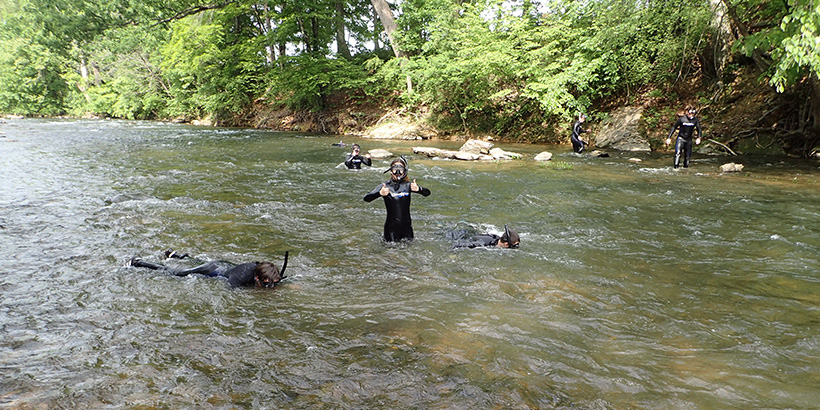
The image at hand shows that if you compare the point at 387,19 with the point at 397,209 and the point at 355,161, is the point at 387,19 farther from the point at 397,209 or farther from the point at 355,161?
the point at 397,209

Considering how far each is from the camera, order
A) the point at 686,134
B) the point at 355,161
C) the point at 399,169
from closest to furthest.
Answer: the point at 399,169
the point at 686,134
the point at 355,161

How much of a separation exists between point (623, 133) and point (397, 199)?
53.6 ft

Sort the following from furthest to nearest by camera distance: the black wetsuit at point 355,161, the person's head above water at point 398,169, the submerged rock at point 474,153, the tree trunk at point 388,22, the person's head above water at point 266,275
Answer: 1. the tree trunk at point 388,22
2. the submerged rock at point 474,153
3. the black wetsuit at point 355,161
4. the person's head above water at point 398,169
5. the person's head above water at point 266,275

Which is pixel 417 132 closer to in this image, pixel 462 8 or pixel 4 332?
pixel 462 8

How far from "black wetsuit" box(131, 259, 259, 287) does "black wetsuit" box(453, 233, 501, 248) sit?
118 inches

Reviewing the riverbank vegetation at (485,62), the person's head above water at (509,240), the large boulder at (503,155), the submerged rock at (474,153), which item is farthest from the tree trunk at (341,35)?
the person's head above water at (509,240)

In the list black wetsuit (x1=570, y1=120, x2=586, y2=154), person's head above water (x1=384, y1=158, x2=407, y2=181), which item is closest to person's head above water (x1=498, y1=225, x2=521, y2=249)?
person's head above water (x1=384, y1=158, x2=407, y2=181)

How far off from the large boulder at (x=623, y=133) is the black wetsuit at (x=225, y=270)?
1828cm

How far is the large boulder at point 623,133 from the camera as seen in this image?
1978 centimetres

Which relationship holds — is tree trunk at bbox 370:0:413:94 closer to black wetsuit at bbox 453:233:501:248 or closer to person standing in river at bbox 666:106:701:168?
person standing in river at bbox 666:106:701:168

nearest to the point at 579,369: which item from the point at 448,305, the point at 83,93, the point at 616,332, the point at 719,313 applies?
the point at 616,332

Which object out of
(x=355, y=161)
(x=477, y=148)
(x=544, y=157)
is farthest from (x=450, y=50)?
(x=355, y=161)

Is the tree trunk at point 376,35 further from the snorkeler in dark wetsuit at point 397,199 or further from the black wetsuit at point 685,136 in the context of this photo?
the snorkeler in dark wetsuit at point 397,199

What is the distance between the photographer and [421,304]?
5188mm
